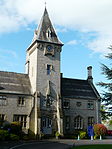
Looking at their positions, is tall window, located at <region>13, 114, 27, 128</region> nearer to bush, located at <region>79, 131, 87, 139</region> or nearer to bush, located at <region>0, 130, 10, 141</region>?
bush, located at <region>0, 130, 10, 141</region>

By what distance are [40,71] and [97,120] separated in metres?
14.9

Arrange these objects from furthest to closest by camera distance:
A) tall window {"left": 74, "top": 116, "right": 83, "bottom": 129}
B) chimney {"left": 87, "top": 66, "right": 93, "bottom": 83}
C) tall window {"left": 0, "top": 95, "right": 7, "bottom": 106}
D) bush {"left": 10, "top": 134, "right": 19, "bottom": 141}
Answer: chimney {"left": 87, "top": 66, "right": 93, "bottom": 83} < tall window {"left": 74, "top": 116, "right": 83, "bottom": 129} < tall window {"left": 0, "top": 95, "right": 7, "bottom": 106} < bush {"left": 10, "top": 134, "right": 19, "bottom": 141}

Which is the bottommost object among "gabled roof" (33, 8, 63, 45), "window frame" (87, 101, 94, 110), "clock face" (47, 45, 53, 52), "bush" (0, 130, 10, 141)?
"bush" (0, 130, 10, 141)

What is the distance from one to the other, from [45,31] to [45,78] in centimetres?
952

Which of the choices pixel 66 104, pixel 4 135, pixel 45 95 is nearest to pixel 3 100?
pixel 45 95

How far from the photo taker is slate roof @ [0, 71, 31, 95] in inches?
1688

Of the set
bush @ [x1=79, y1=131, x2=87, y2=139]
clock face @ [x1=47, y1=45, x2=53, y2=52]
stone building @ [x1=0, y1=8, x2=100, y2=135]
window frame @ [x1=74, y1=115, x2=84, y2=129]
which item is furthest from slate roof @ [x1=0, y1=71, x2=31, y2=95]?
bush @ [x1=79, y1=131, x2=87, y2=139]

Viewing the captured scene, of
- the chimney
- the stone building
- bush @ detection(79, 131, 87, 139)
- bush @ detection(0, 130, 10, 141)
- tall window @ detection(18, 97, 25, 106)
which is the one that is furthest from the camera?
the chimney

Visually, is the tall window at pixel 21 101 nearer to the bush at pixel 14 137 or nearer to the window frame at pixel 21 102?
the window frame at pixel 21 102

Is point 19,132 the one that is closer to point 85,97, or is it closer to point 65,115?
point 65,115

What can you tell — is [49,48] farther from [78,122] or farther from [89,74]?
[78,122]

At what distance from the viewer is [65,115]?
150ft

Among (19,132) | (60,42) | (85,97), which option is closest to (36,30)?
(60,42)

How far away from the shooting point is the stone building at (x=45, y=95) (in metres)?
42.0
